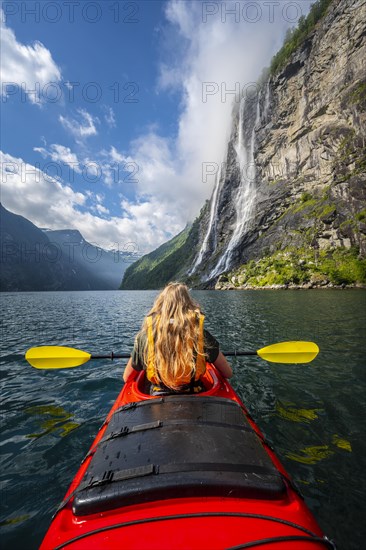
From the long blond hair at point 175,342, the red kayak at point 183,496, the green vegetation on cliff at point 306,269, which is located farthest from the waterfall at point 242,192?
the red kayak at point 183,496

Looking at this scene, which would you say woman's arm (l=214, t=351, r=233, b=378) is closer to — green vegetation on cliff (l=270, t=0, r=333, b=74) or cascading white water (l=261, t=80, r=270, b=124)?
cascading white water (l=261, t=80, r=270, b=124)

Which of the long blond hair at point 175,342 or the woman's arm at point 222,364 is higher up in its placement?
the long blond hair at point 175,342

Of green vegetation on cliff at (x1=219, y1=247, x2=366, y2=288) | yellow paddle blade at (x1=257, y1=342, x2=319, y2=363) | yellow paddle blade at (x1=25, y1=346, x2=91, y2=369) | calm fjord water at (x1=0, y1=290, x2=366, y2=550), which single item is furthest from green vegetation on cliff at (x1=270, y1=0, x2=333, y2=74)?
yellow paddle blade at (x1=25, y1=346, x2=91, y2=369)

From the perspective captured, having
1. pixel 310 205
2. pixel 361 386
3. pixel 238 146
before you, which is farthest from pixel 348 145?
pixel 361 386

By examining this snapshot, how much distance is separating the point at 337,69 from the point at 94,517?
106 meters

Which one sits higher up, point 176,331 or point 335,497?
point 176,331

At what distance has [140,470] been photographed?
227 centimetres

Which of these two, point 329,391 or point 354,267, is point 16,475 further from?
point 354,267

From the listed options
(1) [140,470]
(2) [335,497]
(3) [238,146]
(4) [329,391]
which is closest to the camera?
(1) [140,470]

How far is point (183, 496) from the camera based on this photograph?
6.87 feet

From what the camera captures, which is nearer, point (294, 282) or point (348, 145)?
point (294, 282)

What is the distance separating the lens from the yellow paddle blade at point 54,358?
20.8 feet

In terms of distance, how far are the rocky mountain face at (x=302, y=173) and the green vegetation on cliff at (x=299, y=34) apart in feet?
13.3

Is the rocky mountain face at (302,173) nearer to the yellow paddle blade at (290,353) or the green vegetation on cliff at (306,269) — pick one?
the green vegetation on cliff at (306,269)
